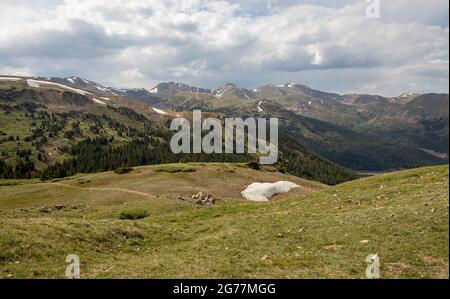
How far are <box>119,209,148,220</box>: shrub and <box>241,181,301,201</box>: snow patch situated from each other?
40813 mm

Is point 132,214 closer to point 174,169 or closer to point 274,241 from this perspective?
point 274,241

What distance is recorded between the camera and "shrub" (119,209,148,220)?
178ft

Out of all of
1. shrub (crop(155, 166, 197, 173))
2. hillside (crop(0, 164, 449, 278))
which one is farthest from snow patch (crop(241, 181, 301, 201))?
hillside (crop(0, 164, 449, 278))

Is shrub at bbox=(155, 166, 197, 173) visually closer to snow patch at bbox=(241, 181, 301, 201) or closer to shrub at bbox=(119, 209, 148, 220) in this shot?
snow patch at bbox=(241, 181, 301, 201)

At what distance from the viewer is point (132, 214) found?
55.1 metres

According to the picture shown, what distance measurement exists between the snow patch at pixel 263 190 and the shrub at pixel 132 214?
134 feet

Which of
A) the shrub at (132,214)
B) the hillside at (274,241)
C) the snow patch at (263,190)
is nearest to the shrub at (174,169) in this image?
the snow patch at (263,190)

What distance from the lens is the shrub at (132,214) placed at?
5441 centimetres

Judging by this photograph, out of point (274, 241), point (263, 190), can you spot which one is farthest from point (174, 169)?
point (274, 241)

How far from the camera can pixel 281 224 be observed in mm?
36750

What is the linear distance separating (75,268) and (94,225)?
12.0 meters
